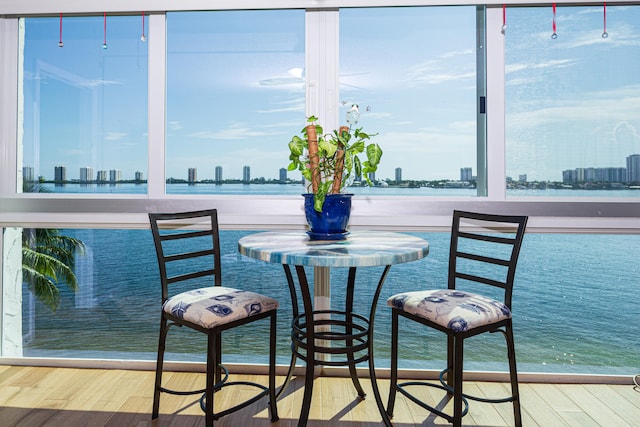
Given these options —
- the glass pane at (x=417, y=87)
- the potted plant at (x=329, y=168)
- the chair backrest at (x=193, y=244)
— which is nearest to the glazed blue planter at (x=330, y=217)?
the potted plant at (x=329, y=168)

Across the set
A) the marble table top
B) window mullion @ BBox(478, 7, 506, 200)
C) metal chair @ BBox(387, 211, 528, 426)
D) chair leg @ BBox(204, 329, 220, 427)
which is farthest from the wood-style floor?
window mullion @ BBox(478, 7, 506, 200)

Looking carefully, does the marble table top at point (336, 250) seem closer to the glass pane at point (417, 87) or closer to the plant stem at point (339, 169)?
the plant stem at point (339, 169)

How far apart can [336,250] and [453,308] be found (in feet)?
1.83

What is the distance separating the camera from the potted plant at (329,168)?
1822 mm

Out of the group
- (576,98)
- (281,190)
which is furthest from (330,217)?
(576,98)

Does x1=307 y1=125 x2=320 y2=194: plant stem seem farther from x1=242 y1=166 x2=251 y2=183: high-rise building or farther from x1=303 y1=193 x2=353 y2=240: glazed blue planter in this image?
x1=242 y1=166 x2=251 y2=183: high-rise building

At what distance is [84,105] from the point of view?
2.52 meters

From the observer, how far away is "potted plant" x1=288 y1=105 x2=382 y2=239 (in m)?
1.82

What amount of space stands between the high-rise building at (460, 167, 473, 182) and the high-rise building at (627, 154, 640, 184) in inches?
34.2

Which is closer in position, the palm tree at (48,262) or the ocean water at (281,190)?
the ocean water at (281,190)

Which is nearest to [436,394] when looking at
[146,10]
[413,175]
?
[413,175]

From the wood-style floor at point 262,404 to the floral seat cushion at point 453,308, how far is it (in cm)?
56

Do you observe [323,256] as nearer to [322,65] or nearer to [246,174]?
[246,174]

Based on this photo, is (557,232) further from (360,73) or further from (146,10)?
(146,10)
